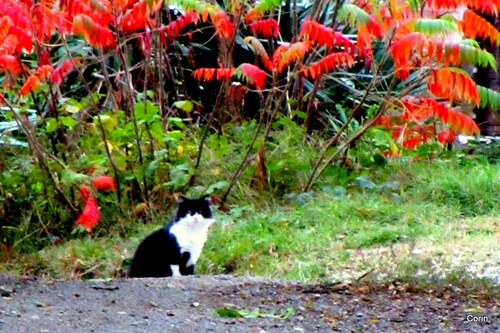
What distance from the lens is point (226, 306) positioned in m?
6.06

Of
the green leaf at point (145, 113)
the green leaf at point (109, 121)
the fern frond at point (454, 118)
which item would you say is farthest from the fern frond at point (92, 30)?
the fern frond at point (454, 118)

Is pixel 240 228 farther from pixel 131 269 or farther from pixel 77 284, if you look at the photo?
pixel 77 284

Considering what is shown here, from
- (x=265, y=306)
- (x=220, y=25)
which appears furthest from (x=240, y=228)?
(x=265, y=306)

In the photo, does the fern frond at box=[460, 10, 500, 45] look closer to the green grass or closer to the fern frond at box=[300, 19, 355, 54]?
the fern frond at box=[300, 19, 355, 54]

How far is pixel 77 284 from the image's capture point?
6891 mm

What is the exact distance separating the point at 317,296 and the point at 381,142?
5.06 meters

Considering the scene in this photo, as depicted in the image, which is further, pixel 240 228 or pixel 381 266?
pixel 240 228

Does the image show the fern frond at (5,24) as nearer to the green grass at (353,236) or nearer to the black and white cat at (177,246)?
the black and white cat at (177,246)

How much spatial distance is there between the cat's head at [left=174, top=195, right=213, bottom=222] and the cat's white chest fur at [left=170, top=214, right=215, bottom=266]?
0.01 metres

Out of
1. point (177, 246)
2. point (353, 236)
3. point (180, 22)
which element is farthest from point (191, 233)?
point (180, 22)

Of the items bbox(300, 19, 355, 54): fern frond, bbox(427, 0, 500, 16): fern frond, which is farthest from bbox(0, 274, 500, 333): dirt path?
bbox(427, 0, 500, 16): fern frond

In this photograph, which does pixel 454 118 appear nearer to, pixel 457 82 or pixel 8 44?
pixel 457 82

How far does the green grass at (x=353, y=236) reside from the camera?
305 inches

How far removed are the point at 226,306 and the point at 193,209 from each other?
2389 mm
